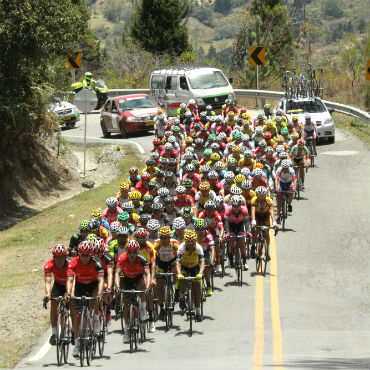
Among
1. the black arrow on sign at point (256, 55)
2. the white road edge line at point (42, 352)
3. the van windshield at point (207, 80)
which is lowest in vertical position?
the white road edge line at point (42, 352)

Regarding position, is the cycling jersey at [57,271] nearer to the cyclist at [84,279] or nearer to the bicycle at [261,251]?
the cyclist at [84,279]

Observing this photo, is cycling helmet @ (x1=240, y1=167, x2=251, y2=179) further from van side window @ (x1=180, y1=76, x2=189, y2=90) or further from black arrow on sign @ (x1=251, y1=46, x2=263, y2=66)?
black arrow on sign @ (x1=251, y1=46, x2=263, y2=66)

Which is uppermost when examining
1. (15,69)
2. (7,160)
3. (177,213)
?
(15,69)

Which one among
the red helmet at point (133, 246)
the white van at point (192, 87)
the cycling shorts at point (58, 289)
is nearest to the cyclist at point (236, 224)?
the red helmet at point (133, 246)

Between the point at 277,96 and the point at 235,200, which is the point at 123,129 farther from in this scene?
the point at 235,200

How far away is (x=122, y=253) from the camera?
13469 millimetres

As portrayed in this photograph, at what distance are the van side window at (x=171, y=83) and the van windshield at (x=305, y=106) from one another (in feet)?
18.6

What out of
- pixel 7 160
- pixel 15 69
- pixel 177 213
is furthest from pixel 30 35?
pixel 177 213

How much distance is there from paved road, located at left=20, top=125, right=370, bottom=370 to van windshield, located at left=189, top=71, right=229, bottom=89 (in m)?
13.2

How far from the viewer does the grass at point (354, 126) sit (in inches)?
1280

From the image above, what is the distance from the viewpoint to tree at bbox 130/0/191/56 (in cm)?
5641

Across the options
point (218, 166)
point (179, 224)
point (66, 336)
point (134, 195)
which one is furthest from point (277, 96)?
point (66, 336)

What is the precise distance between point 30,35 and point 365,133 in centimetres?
1451

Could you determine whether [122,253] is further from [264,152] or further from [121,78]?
[121,78]
